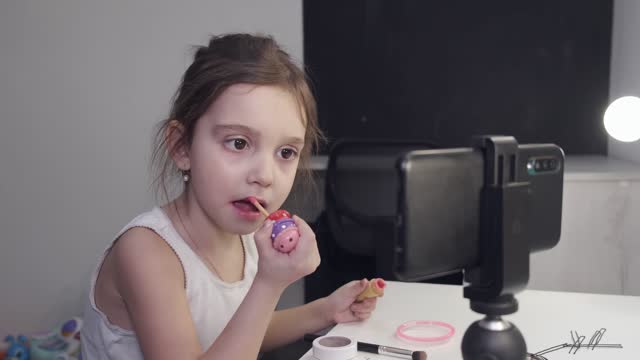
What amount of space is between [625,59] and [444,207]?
7.12ft

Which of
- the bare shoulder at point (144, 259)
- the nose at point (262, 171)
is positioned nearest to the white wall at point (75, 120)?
the bare shoulder at point (144, 259)

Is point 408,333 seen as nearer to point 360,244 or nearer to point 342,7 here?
point 360,244

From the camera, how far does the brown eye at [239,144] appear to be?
0.96 metres

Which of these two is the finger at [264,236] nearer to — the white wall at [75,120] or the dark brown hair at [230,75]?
the dark brown hair at [230,75]

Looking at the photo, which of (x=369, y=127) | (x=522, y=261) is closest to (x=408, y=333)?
(x=522, y=261)

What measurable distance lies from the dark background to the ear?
1716 mm

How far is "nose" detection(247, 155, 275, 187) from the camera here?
3.05ft

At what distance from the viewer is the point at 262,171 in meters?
0.93

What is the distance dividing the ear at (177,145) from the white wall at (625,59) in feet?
5.77

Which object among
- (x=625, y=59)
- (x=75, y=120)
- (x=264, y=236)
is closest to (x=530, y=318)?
(x=264, y=236)

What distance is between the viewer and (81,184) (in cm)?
251

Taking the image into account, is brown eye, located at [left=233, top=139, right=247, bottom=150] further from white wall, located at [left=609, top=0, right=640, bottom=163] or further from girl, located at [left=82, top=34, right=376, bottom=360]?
white wall, located at [left=609, top=0, right=640, bottom=163]

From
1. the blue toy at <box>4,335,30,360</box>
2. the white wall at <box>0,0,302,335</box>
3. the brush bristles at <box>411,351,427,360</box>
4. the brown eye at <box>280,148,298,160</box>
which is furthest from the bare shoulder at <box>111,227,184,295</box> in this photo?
the white wall at <box>0,0,302,335</box>

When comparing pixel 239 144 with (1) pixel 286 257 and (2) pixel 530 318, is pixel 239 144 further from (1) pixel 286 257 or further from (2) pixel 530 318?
(2) pixel 530 318
